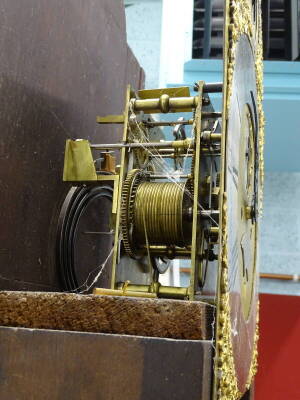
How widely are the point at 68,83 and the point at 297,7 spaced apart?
1390 millimetres

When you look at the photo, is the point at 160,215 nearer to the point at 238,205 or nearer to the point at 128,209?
the point at 128,209

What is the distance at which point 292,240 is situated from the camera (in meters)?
3.07

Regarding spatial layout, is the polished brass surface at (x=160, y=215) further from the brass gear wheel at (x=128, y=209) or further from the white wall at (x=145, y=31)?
the white wall at (x=145, y=31)

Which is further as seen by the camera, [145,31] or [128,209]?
[145,31]

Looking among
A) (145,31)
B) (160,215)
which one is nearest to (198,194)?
(160,215)

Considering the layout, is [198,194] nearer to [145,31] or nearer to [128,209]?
[128,209]

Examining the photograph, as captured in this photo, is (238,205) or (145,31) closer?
(238,205)

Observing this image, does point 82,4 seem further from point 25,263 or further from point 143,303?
point 143,303

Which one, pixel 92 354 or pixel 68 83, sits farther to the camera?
pixel 68 83

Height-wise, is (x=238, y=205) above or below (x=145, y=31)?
below

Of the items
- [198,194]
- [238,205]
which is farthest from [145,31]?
[238,205]

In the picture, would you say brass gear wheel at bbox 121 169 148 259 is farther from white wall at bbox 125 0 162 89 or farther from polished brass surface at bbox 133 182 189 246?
white wall at bbox 125 0 162 89

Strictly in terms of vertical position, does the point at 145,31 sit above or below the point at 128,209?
above

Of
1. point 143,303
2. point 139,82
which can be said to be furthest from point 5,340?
point 139,82
